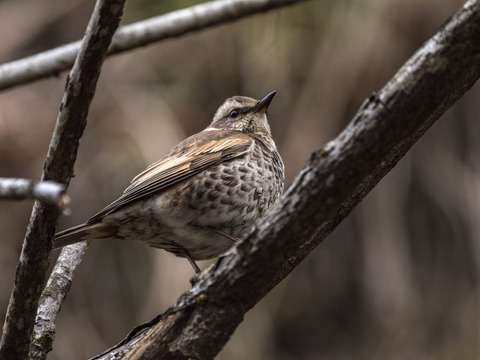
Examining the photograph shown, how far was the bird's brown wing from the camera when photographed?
376cm

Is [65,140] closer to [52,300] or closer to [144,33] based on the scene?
[144,33]

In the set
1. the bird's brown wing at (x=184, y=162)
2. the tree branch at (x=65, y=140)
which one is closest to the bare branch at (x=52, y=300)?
the bird's brown wing at (x=184, y=162)

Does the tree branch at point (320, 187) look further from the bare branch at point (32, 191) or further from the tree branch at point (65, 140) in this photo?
the bare branch at point (32, 191)

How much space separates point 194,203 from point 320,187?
164 cm

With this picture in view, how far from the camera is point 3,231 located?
660 cm

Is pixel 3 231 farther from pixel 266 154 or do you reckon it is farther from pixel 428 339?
pixel 428 339

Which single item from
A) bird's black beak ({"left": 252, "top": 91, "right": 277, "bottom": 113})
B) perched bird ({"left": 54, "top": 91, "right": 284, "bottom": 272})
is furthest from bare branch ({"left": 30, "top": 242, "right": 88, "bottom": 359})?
bird's black beak ({"left": 252, "top": 91, "right": 277, "bottom": 113})

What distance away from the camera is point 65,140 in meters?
2.23

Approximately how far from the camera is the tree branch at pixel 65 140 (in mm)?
2139

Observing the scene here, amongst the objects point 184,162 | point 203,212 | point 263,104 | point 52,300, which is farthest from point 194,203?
point 263,104

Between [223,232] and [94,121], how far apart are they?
11.2 ft

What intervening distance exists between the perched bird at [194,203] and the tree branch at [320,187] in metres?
1.11

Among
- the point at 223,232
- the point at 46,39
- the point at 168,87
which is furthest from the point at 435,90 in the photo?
the point at 46,39

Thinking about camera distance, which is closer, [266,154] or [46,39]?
[266,154]
